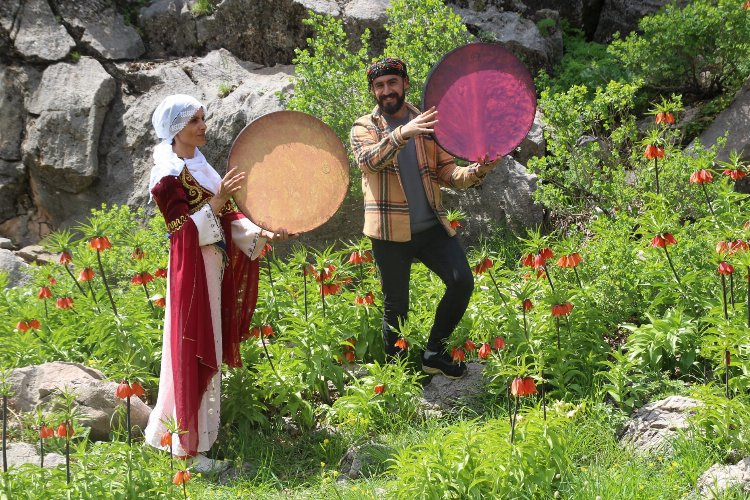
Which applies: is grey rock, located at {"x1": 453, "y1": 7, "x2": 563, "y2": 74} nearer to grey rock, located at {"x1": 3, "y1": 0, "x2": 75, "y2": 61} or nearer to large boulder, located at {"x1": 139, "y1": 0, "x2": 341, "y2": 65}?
large boulder, located at {"x1": 139, "y1": 0, "x2": 341, "y2": 65}

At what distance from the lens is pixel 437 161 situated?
4879 mm

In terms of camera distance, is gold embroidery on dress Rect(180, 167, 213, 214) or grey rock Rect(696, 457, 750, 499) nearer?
grey rock Rect(696, 457, 750, 499)

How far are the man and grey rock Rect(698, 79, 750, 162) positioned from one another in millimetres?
3076

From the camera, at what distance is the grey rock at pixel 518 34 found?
856cm

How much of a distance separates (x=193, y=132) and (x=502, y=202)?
3.37m

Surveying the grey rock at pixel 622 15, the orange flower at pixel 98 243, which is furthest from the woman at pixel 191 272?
the grey rock at pixel 622 15

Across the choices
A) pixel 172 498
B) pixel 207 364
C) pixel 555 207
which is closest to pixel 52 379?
pixel 207 364

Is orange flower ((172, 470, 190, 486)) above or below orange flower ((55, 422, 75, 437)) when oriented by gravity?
below

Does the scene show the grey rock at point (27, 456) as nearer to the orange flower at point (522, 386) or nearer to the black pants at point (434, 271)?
the black pants at point (434, 271)

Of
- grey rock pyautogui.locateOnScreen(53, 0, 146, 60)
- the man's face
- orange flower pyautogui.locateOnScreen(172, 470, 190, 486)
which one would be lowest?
orange flower pyautogui.locateOnScreen(172, 470, 190, 486)

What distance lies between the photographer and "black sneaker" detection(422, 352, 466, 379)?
5.01m

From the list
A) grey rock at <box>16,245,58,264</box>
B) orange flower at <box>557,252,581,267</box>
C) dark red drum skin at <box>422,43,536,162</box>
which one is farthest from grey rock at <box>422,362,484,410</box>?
grey rock at <box>16,245,58,264</box>

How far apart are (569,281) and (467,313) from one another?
693 mm

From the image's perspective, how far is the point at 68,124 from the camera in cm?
834
